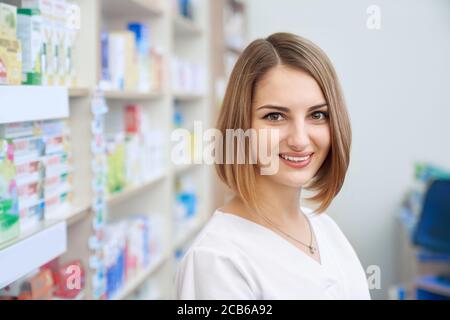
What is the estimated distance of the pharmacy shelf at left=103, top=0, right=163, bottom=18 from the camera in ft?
7.32

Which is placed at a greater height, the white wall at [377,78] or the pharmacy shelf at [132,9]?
the pharmacy shelf at [132,9]

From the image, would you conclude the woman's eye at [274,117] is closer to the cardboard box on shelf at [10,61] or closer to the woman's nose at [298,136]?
the woman's nose at [298,136]

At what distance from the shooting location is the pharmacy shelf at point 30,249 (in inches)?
43.3

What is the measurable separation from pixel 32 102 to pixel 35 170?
9.4 inches

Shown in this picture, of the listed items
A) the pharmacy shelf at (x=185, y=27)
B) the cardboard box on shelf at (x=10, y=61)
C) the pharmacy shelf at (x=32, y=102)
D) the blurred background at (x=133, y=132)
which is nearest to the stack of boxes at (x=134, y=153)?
the blurred background at (x=133, y=132)

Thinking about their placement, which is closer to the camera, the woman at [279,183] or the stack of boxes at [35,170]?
Result: the woman at [279,183]

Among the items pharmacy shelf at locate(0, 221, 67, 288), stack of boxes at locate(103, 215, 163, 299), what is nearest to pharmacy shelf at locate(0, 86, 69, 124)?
pharmacy shelf at locate(0, 221, 67, 288)

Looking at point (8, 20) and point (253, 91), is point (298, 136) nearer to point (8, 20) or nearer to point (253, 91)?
point (253, 91)

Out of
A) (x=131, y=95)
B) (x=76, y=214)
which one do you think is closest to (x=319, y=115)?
(x=76, y=214)

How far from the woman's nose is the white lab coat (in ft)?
0.57

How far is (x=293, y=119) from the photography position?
32.9 inches

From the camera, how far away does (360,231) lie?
1.01m

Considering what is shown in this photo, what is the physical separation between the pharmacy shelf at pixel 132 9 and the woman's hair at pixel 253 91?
57.3 inches

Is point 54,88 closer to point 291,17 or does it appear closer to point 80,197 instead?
point 80,197
